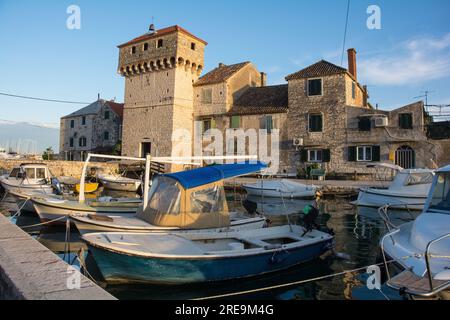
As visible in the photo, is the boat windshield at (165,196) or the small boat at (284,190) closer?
the boat windshield at (165,196)

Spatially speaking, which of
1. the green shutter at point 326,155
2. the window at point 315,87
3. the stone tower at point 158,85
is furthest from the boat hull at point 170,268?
the stone tower at point 158,85

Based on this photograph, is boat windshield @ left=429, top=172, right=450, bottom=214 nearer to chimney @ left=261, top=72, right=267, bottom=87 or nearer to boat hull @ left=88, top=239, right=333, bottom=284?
boat hull @ left=88, top=239, right=333, bottom=284

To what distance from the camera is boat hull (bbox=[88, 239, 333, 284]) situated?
6.87m

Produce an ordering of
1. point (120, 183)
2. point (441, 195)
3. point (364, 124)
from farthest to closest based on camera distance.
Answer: point (364, 124) < point (120, 183) < point (441, 195)

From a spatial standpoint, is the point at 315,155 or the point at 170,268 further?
the point at 315,155

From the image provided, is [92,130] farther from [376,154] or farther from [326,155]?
[376,154]

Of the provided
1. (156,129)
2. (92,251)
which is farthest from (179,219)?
(156,129)

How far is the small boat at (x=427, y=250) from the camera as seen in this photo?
461 centimetres

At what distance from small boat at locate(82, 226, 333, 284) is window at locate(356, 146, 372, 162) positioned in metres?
22.2

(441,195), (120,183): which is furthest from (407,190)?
(120,183)

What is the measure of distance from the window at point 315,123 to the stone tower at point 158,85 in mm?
13203

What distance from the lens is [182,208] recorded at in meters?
8.93

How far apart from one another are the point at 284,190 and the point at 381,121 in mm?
11147

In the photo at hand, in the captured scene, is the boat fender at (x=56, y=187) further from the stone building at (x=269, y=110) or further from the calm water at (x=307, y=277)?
the stone building at (x=269, y=110)
